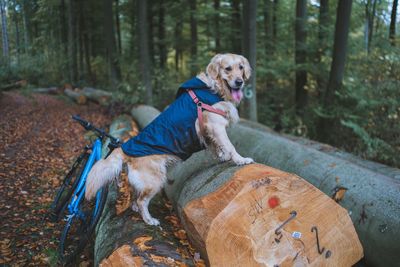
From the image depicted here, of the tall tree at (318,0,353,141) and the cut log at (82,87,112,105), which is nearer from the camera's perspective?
the tall tree at (318,0,353,141)

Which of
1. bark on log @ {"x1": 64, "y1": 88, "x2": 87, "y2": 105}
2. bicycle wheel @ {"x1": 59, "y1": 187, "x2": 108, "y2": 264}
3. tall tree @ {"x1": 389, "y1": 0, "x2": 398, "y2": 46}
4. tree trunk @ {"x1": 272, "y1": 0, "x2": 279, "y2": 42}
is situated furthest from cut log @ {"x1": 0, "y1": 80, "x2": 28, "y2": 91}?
tall tree @ {"x1": 389, "y1": 0, "x2": 398, "y2": 46}

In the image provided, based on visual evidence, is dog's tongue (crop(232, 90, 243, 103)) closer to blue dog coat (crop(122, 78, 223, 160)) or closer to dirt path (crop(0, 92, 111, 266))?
blue dog coat (crop(122, 78, 223, 160))

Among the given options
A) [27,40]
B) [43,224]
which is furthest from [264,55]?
[43,224]

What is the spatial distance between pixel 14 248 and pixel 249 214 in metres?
3.01

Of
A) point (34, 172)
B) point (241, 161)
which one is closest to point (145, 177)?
point (241, 161)

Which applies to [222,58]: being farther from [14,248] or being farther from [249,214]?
[14,248]

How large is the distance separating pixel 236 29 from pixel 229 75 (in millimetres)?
10087

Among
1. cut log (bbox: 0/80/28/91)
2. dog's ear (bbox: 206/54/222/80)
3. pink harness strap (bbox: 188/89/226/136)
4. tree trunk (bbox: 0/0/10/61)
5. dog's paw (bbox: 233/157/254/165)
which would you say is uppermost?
tree trunk (bbox: 0/0/10/61)

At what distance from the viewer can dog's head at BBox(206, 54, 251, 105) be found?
4.04 m

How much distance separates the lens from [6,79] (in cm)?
1209

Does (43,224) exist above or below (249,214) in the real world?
below

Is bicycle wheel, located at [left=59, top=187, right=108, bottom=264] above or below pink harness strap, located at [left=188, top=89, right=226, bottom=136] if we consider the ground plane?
below

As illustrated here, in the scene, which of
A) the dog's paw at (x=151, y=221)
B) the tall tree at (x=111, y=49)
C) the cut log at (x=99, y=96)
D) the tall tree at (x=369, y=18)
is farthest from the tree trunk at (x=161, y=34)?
the dog's paw at (x=151, y=221)

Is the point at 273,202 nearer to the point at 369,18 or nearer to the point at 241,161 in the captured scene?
the point at 241,161
